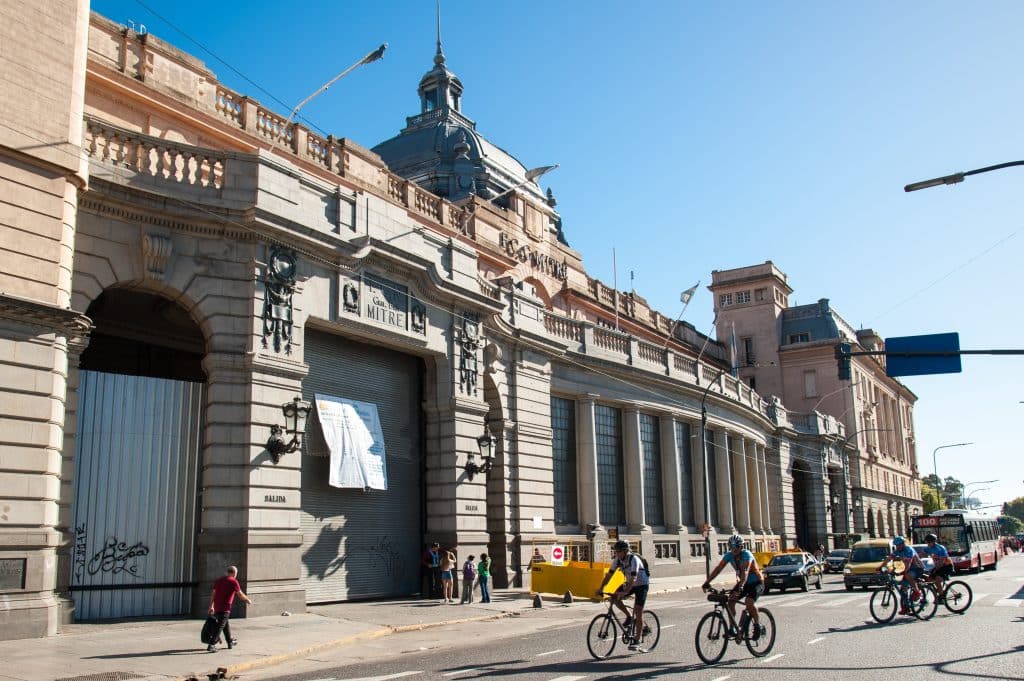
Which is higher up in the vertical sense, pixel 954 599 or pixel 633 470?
pixel 633 470

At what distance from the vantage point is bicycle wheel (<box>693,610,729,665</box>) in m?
14.9

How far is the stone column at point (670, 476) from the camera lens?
141ft

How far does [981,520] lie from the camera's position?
5700 cm

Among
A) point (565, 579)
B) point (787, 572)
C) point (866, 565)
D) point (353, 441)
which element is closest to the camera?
point (353, 441)

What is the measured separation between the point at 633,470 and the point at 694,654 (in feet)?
79.9

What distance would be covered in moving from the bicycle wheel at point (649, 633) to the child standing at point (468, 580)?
10661 millimetres

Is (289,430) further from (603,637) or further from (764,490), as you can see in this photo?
(764,490)

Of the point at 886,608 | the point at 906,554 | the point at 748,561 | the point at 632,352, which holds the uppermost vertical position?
the point at 632,352

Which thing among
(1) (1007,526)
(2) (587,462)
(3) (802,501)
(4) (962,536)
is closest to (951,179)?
(2) (587,462)

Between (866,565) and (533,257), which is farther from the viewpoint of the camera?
(533,257)

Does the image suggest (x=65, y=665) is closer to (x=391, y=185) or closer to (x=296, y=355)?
(x=296, y=355)

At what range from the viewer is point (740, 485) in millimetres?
52125

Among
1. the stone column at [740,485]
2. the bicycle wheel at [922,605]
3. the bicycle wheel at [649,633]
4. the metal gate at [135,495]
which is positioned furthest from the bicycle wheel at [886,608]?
the stone column at [740,485]

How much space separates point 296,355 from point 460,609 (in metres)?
8.15
